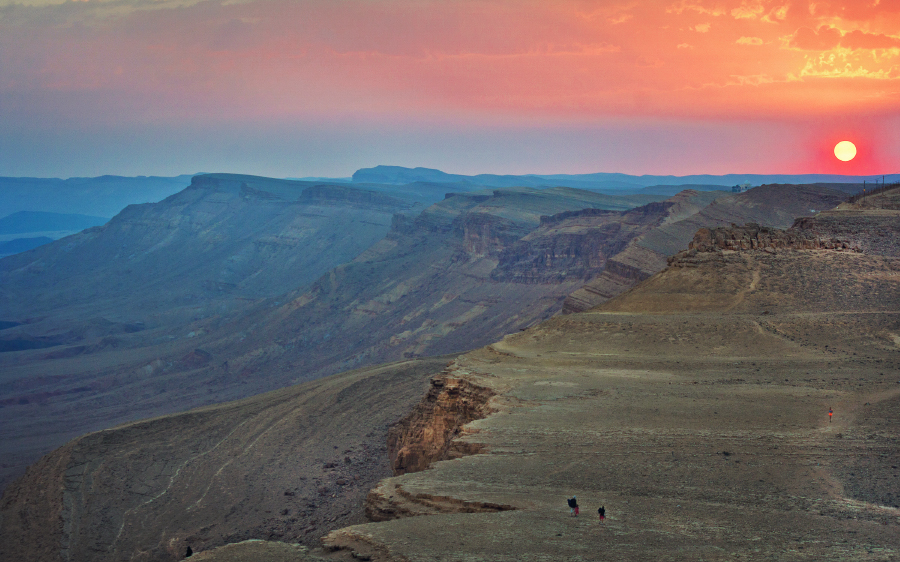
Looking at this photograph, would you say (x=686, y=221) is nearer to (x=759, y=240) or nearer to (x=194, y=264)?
(x=759, y=240)

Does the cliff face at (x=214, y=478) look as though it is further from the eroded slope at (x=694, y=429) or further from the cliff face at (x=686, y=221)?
the cliff face at (x=686, y=221)

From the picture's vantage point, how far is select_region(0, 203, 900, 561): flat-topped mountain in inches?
650

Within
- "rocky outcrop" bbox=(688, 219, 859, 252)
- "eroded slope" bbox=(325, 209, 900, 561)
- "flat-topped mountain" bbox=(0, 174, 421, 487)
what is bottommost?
"flat-topped mountain" bbox=(0, 174, 421, 487)

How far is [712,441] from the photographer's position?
2188cm

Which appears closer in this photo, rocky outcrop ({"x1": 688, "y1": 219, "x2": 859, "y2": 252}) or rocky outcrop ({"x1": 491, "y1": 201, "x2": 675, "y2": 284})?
rocky outcrop ({"x1": 688, "y1": 219, "x2": 859, "y2": 252})

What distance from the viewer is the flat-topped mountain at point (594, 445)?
1650 cm

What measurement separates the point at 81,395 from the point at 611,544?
93.4 meters

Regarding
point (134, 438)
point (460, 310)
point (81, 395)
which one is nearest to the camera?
point (134, 438)

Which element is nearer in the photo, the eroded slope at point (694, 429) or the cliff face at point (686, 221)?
the eroded slope at point (694, 429)

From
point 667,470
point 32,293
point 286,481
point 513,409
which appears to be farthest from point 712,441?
point 32,293

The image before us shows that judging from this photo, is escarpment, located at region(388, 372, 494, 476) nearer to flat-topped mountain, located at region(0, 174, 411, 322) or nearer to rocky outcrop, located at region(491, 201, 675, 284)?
rocky outcrop, located at region(491, 201, 675, 284)

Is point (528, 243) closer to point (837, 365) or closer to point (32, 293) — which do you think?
point (837, 365)

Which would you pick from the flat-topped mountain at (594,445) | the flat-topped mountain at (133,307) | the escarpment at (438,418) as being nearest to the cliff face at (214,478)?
the flat-topped mountain at (594,445)

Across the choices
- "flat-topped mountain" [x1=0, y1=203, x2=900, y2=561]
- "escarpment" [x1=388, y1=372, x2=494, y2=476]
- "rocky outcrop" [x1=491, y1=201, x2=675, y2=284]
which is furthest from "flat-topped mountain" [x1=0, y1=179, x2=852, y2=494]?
"escarpment" [x1=388, y1=372, x2=494, y2=476]
